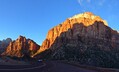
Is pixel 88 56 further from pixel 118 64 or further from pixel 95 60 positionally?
pixel 118 64

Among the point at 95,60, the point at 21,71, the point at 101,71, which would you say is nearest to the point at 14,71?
the point at 21,71

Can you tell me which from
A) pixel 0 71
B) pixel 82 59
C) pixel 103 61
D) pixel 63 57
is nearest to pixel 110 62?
pixel 103 61

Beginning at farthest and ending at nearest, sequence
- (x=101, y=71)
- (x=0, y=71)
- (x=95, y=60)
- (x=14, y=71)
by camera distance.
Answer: (x=95, y=60), (x=101, y=71), (x=14, y=71), (x=0, y=71)

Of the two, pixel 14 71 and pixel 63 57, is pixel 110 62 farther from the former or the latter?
pixel 14 71

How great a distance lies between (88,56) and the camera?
19950cm

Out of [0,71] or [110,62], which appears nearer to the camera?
[0,71]

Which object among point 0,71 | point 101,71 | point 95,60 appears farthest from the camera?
point 95,60

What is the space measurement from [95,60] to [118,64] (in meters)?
Answer: 16.9

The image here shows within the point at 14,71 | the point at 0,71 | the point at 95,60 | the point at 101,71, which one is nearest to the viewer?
the point at 0,71

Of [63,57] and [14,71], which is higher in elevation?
[63,57]

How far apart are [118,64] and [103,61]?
10808 millimetres

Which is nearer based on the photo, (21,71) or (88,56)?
(21,71)

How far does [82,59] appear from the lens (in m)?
198

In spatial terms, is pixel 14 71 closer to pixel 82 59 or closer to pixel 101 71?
pixel 101 71
